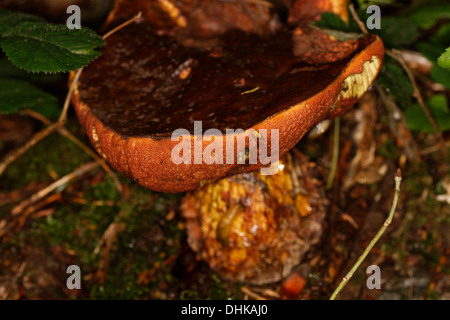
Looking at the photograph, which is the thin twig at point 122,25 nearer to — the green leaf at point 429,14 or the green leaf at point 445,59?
the green leaf at point 445,59

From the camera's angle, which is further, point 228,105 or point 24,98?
point 24,98

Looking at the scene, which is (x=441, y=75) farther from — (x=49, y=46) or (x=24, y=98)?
(x=24, y=98)

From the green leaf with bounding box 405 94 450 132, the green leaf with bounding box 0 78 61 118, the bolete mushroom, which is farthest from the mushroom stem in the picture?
the green leaf with bounding box 0 78 61 118

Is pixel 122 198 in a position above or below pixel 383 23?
below

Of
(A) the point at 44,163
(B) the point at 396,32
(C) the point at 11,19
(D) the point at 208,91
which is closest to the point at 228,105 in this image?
(D) the point at 208,91
